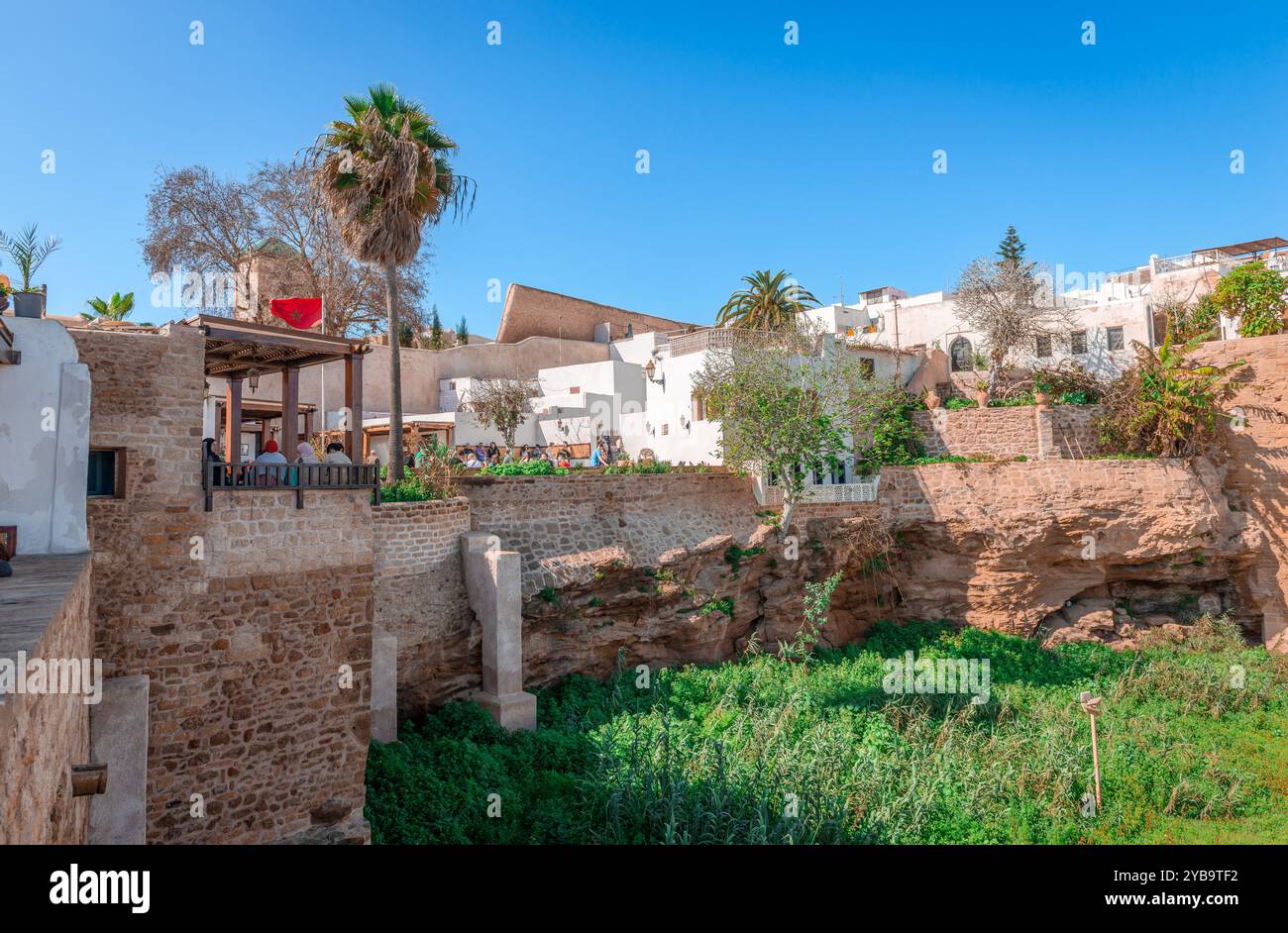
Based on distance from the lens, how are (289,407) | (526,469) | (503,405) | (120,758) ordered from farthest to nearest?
1. (503,405)
2. (526,469)
3. (289,407)
4. (120,758)

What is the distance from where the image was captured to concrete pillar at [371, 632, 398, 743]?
38.5 ft

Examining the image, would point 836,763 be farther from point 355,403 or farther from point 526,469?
point 355,403

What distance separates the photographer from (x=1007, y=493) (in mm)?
19094

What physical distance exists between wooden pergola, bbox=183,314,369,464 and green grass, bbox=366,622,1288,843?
4.98 meters

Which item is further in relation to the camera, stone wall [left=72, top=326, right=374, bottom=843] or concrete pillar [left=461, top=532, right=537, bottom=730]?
concrete pillar [left=461, top=532, right=537, bottom=730]

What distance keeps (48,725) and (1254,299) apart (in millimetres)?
27599

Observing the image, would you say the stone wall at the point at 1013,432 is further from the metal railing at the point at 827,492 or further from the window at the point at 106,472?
the window at the point at 106,472

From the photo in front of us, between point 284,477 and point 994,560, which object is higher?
point 284,477

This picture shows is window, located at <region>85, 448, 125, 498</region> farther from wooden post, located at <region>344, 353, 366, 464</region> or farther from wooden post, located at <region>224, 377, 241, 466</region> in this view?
wooden post, located at <region>344, 353, 366, 464</region>

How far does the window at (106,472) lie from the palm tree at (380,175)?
243 inches

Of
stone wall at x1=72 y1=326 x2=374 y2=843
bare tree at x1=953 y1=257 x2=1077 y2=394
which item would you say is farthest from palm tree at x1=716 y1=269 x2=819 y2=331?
stone wall at x1=72 y1=326 x2=374 y2=843

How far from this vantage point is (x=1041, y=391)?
21859mm

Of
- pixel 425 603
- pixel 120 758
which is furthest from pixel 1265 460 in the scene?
pixel 120 758
